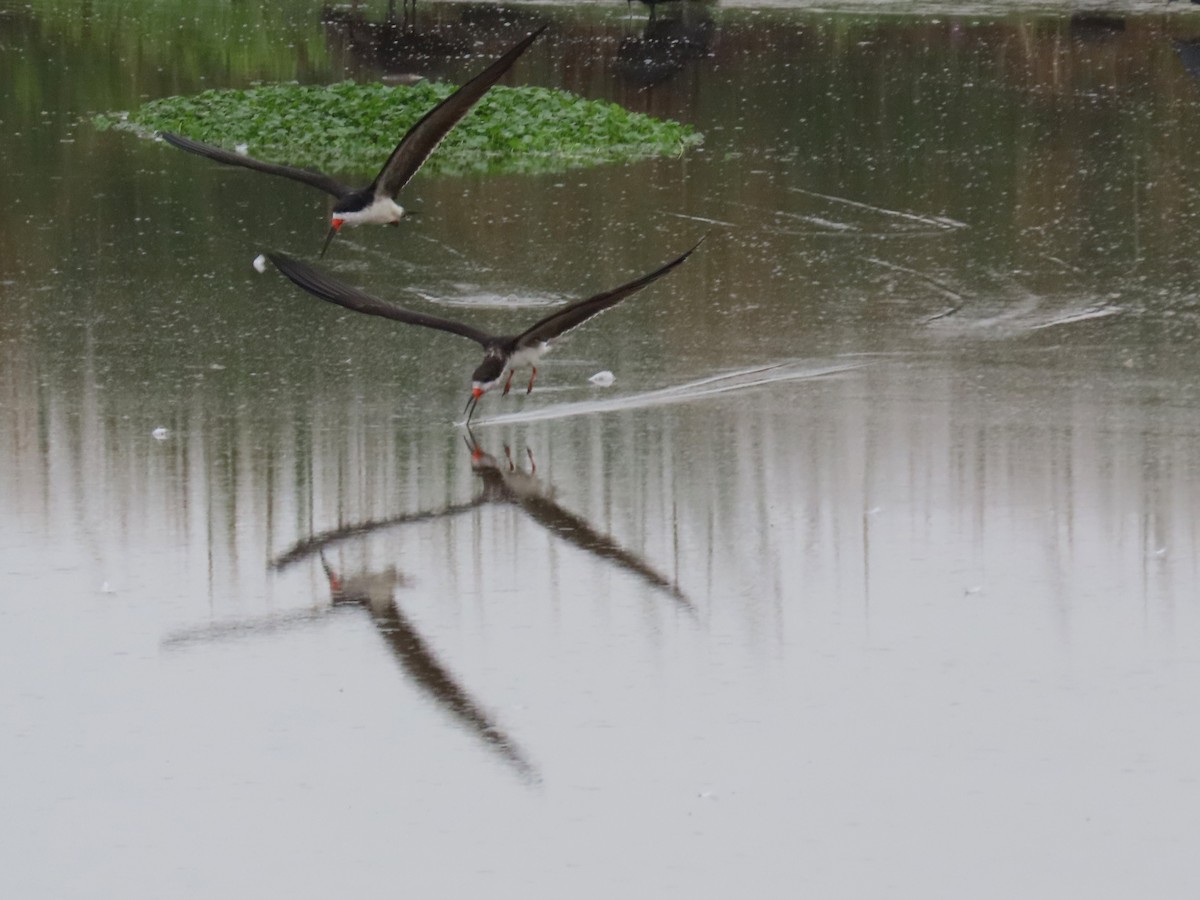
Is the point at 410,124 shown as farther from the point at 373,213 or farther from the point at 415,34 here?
the point at 415,34

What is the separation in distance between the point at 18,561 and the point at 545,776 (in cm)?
259

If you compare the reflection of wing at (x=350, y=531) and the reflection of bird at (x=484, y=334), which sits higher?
the reflection of bird at (x=484, y=334)

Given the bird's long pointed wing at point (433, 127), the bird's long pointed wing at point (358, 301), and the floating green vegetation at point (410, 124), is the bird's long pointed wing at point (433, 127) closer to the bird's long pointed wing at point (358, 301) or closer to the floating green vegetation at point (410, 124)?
the bird's long pointed wing at point (358, 301)

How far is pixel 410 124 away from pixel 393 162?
26.2 feet

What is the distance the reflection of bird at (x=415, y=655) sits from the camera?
585cm

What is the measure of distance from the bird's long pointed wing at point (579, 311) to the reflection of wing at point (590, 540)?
0.67m

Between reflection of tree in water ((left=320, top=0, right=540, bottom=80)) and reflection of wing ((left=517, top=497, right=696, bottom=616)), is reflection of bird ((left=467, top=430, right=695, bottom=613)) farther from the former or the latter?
reflection of tree in water ((left=320, top=0, right=540, bottom=80))

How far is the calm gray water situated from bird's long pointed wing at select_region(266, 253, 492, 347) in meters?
0.51

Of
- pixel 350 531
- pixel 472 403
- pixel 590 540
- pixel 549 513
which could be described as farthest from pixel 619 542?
pixel 472 403

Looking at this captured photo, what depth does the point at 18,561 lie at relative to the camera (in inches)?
291

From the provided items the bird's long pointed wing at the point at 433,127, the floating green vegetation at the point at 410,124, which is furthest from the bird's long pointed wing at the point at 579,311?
the floating green vegetation at the point at 410,124

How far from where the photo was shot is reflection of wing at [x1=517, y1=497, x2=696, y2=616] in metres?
7.11

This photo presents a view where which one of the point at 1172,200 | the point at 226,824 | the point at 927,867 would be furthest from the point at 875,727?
the point at 1172,200

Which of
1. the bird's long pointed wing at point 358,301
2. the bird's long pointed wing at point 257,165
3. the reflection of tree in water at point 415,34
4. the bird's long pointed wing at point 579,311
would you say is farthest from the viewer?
the reflection of tree in water at point 415,34
